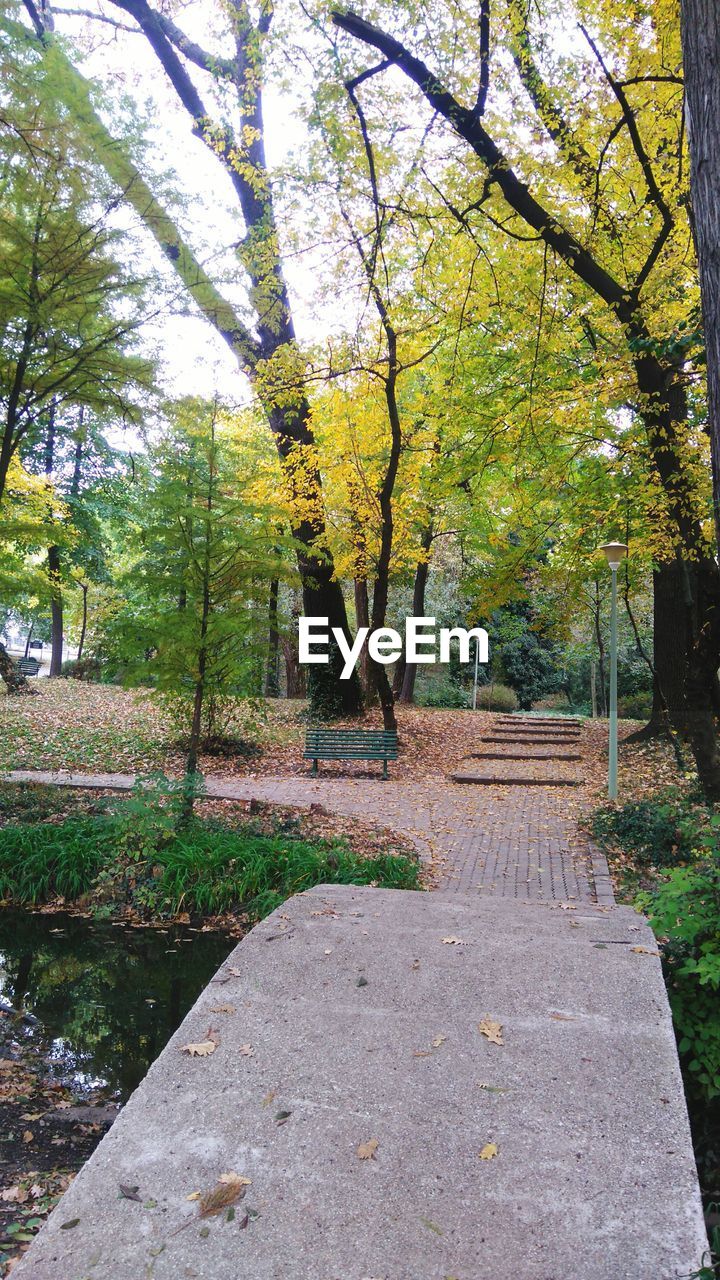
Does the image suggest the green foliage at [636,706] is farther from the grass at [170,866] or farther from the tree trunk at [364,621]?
the grass at [170,866]

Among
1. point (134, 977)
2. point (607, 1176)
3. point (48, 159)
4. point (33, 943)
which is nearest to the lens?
point (607, 1176)

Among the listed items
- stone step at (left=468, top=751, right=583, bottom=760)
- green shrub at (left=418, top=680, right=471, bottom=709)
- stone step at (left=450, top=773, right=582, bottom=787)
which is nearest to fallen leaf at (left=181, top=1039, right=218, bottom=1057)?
stone step at (left=450, top=773, right=582, bottom=787)

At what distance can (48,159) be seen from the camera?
24.0 feet

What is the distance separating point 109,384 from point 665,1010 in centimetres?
735

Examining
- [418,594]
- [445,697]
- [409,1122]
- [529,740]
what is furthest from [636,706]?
[409,1122]

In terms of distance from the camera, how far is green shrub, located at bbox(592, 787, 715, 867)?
7113 millimetres

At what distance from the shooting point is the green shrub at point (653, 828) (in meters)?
7.11

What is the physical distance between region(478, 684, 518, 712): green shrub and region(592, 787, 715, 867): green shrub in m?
15.0

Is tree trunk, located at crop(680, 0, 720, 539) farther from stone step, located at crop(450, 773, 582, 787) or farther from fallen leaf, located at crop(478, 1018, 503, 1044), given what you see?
stone step, located at crop(450, 773, 582, 787)

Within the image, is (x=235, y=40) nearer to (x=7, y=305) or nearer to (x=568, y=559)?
(x=7, y=305)

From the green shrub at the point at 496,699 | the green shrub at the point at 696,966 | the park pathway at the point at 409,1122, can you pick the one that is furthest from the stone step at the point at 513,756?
the green shrub at the point at 696,966

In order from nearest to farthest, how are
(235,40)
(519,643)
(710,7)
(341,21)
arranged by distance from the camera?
(710,7)
(341,21)
(235,40)
(519,643)

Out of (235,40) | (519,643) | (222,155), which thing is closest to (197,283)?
(222,155)

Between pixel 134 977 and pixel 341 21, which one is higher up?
pixel 341 21
